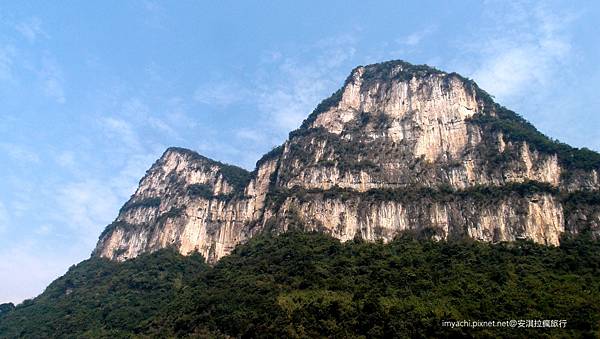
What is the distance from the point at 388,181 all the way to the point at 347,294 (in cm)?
3689

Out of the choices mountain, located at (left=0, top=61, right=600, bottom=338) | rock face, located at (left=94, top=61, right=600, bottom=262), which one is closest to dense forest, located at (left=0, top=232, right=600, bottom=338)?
mountain, located at (left=0, top=61, right=600, bottom=338)

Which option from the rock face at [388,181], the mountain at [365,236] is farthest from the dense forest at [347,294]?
the rock face at [388,181]

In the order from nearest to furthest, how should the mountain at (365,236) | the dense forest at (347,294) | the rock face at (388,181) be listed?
the dense forest at (347,294)
the mountain at (365,236)
the rock face at (388,181)

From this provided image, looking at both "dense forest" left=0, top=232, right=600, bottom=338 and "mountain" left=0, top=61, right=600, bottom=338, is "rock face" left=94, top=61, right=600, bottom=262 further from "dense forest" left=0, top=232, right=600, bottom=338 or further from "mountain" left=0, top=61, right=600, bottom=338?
"dense forest" left=0, top=232, right=600, bottom=338

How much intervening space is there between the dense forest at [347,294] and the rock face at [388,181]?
5583 mm

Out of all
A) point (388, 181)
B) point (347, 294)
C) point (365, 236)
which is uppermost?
point (388, 181)

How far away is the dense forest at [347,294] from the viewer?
5391cm

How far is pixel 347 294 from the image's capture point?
208ft

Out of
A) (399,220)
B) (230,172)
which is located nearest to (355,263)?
(399,220)

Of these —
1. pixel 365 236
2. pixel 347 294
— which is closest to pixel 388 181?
pixel 365 236

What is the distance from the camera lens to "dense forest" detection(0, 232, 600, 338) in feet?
177

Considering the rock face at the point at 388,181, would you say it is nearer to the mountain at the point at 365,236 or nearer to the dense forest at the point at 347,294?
the mountain at the point at 365,236

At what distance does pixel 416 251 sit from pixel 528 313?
25128 millimetres

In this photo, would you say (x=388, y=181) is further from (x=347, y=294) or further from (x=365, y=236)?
(x=347, y=294)
